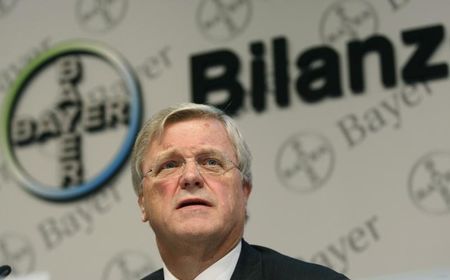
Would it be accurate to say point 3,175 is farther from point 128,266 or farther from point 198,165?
point 198,165

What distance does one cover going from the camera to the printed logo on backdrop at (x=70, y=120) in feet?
8.14

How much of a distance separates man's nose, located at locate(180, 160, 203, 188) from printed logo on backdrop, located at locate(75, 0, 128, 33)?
1.50 metres

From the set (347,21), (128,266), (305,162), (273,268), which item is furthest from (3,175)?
(273,268)

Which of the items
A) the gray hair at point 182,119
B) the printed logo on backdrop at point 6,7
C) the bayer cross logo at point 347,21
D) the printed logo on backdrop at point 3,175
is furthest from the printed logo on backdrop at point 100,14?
the gray hair at point 182,119

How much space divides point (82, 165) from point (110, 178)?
12 cm

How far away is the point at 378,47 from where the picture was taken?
2.17 meters

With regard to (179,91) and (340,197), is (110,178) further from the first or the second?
(340,197)

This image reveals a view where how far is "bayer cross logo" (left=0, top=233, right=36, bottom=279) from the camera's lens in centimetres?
249

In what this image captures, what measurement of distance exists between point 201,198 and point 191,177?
0.03 metres

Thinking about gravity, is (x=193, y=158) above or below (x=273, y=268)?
above

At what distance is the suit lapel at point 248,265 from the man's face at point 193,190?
0.03 meters

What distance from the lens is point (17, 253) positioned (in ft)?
8.24

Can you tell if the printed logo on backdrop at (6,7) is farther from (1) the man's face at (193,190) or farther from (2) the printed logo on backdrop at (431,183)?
(1) the man's face at (193,190)

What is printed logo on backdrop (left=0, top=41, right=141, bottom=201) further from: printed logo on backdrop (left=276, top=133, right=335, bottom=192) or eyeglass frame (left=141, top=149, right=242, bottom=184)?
eyeglass frame (left=141, top=149, right=242, bottom=184)
